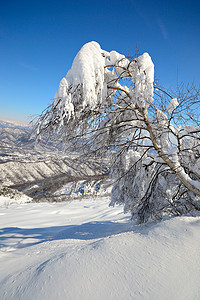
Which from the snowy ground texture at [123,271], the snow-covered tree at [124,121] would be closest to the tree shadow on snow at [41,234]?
the snow-covered tree at [124,121]

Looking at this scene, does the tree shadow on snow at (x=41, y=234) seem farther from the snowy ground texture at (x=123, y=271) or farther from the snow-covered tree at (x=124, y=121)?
the snowy ground texture at (x=123, y=271)

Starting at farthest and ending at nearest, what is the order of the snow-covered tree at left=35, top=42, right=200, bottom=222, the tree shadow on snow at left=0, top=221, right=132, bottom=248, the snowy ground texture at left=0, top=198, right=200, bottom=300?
the tree shadow on snow at left=0, top=221, right=132, bottom=248
the snow-covered tree at left=35, top=42, right=200, bottom=222
the snowy ground texture at left=0, top=198, right=200, bottom=300

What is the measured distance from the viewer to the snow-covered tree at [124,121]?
281cm

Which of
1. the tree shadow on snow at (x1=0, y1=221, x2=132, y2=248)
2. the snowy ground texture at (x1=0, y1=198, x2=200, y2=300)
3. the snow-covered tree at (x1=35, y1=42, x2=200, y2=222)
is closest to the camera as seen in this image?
the snowy ground texture at (x1=0, y1=198, x2=200, y2=300)

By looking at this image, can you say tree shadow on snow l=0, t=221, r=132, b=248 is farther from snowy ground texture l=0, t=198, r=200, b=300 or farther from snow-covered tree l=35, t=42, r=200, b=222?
snowy ground texture l=0, t=198, r=200, b=300

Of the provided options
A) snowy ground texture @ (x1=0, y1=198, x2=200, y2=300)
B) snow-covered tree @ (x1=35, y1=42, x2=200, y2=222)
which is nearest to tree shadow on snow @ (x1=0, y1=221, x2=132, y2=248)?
snow-covered tree @ (x1=35, y1=42, x2=200, y2=222)

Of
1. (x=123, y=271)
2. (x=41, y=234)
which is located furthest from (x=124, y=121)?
(x=41, y=234)

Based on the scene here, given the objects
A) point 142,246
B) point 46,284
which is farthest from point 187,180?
point 46,284

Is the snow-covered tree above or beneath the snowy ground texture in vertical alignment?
above

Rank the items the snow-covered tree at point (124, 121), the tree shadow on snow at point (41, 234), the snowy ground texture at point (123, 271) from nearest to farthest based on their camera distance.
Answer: the snowy ground texture at point (123, 271)
the snow-covered tree at point (124, 121)
the tree shadow on snow at point (41, 234)

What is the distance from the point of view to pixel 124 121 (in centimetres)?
352

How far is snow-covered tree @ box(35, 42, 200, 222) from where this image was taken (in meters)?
2.81

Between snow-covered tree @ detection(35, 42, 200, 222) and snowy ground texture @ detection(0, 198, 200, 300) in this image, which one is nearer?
snowy ground texture @ detection(0, 198, 200, 300)

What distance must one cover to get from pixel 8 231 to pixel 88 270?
505 cm
